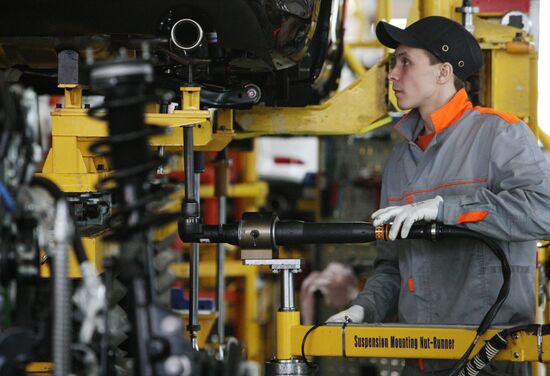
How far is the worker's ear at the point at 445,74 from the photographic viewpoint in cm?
370

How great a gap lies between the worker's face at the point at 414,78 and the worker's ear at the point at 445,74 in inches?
0.5

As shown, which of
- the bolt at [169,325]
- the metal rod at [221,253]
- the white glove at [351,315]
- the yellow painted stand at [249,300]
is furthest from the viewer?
the yellow painted stand at [249,300]

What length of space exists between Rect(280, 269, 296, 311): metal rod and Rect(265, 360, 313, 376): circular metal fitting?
0.53ft

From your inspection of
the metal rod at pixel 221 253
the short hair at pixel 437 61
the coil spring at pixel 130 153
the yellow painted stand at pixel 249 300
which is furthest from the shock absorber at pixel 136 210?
the yellow painted stand at pixel 249 300

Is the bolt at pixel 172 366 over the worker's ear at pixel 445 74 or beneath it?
beneath

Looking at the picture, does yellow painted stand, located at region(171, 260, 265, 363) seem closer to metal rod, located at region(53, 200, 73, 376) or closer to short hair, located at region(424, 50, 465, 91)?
short hair, located at region(424, 50, 465, 91)

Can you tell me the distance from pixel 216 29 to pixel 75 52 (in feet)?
1.44

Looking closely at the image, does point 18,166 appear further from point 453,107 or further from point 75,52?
point 453,107

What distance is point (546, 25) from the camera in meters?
6.26

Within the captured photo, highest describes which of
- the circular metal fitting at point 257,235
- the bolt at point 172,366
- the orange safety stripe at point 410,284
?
the circular metal fitting at point 257,235

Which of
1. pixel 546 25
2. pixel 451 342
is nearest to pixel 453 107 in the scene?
pixel 451 342

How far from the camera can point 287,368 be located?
309 cm

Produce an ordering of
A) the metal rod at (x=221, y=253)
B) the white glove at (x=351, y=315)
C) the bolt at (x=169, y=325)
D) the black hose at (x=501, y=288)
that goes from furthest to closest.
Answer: the metal rod at (x=221, y=253) < the white glove at (x=351, y=315) < the black hose at (x=501, y=288) < the bolt at (x=169, y=325)

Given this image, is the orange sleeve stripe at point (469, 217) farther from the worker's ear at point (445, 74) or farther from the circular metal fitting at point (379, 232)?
the worker's ear at point (445, 74)
